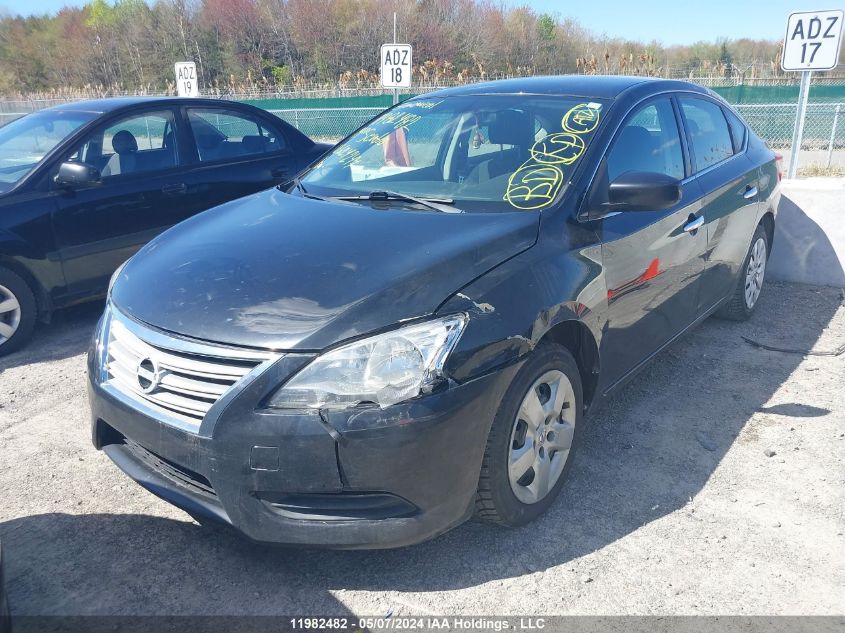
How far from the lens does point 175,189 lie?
5.88 metres

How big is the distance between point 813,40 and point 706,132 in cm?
470

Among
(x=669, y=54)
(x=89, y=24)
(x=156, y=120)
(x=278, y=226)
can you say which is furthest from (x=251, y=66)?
(x=278, y=226)

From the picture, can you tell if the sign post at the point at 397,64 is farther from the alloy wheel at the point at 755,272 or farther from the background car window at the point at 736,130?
the alloy wheel at the point at 755,272

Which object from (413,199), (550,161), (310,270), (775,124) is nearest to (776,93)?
(775,124)

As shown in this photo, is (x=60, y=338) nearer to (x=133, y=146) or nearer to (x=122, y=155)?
(x=122, y=155)

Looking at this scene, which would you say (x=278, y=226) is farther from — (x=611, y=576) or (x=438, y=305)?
(x=611, y=576)

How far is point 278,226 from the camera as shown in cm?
314

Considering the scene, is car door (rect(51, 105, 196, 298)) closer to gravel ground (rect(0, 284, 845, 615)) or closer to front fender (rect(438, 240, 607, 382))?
gravel ground (rect(0, 284, 845, 615))

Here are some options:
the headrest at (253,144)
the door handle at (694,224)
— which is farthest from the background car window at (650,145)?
the headrest at (253,144)

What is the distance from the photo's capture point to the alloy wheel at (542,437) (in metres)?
2.74

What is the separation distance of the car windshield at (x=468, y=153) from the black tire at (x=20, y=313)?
8.34 ft

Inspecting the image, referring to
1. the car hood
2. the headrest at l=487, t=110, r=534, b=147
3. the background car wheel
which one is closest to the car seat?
the car hood

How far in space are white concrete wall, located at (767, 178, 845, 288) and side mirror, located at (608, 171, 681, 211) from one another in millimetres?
4054

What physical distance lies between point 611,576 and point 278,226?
2.01m
